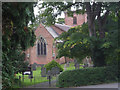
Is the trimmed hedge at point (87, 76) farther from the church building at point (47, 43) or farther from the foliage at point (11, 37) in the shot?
the foliage at point (11, 37)

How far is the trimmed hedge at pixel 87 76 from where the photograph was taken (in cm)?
983

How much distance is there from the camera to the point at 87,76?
33.5 feet

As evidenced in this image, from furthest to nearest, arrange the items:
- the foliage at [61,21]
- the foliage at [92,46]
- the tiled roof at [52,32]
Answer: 1. the tiled roof at [52,32]
2. the foliage at [61,21]
3. the foliage at [92,46]

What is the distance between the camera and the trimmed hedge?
387 inches

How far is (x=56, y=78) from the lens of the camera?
10039mm

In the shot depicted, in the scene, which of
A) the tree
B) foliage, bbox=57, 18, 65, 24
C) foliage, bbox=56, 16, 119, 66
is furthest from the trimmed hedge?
foliage, bbox=57, 18, 65, 24

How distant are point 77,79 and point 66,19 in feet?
12.9

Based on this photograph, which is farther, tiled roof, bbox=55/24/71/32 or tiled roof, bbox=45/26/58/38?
tiled roof, bbox=55/24/71/32

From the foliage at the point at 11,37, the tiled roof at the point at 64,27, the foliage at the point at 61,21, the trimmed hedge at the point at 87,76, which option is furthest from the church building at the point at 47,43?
the foliage at the point at 11,37

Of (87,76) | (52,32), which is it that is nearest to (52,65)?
(87,76)

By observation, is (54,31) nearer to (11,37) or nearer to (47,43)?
(47,43)

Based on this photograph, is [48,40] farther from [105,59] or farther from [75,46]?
[105,59]

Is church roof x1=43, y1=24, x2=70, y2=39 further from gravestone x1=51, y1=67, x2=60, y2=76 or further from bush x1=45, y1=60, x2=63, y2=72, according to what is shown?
gravestone x1=51, y1=67, x2=60, y2=76

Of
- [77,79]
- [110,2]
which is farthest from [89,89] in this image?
[110,2]
